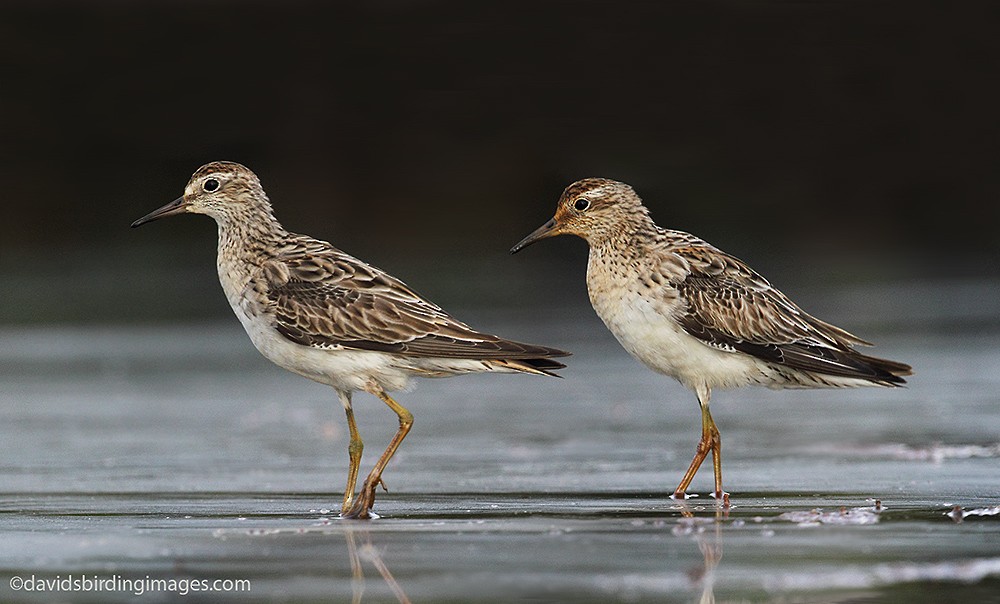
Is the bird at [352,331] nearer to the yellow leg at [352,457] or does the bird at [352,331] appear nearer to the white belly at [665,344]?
the yellow leg at [352,457]

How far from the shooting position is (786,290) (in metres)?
24.2

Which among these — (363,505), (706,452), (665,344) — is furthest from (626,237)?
(363,505)

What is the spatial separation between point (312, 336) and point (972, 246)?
2291 cm

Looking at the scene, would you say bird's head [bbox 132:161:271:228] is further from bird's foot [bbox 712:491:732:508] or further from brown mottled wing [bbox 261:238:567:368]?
bird's foot [bbox 712:491:732:508]

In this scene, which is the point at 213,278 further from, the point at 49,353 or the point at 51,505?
the point at 51,505

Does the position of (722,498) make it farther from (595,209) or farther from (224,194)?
(224,194)

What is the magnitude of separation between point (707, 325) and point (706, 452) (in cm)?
75

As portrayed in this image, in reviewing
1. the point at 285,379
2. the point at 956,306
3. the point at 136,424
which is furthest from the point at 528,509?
the point at 956,306

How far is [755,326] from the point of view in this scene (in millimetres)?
10984

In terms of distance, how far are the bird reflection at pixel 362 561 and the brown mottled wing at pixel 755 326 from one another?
113 inches

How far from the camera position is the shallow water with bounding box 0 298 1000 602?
24.6 ft

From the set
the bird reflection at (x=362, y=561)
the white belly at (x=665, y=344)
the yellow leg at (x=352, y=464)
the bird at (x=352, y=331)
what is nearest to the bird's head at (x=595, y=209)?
the white belly at (x=665, y=344)

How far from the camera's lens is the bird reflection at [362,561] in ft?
23.7

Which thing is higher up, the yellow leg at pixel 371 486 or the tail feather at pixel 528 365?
the tail feather at pixel 528 365
